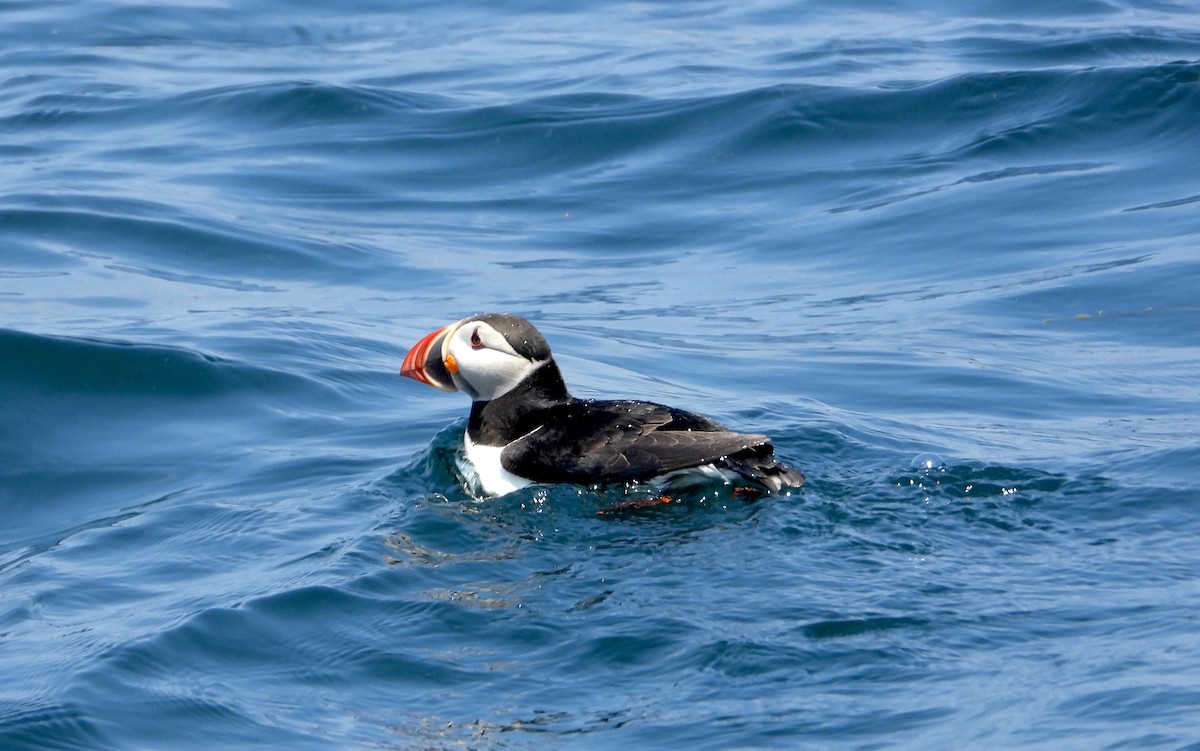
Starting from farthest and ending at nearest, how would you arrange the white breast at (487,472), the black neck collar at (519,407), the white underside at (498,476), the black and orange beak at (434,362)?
the black and orange beak at (434,362) < the black neck collar at (519,407) < the white breast at (487,472) < the white underside at (498,476)

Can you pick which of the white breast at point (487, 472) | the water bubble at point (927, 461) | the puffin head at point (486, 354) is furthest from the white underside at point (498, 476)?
the water bubble at point (927, 461)

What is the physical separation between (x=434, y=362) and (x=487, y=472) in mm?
590

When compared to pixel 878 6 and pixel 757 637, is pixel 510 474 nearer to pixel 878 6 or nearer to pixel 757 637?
pixel 757 637

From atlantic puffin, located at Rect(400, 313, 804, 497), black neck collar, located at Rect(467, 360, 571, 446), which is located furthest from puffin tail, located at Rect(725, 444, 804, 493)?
black neck collar, located at Rect(467, 360, 571, 446)

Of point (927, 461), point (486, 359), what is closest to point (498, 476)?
point (486, 359)

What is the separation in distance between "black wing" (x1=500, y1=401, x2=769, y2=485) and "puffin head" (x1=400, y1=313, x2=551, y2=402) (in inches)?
13.6

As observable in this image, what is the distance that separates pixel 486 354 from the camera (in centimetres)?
689

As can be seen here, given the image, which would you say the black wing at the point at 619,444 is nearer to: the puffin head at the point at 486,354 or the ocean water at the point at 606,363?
the ocean water at the point at 606,363

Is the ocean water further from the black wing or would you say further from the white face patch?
the white face patch

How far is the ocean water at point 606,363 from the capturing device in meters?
4.91

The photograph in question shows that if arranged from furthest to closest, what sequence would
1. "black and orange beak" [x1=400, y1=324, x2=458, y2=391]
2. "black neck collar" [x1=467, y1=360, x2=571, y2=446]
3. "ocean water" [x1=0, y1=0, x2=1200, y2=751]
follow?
"black and orange beak" [x1=400, y1=324, x2=458, y2=391]
"black neck collar" [x1=467, y1=360, x2=571, y2=446]
"ocean water" [x1=0, y1=0, x2=1200, y2=751]

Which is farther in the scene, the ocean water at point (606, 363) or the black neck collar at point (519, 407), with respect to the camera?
the black neck collar at point (519, 407)

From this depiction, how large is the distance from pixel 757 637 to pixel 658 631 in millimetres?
320

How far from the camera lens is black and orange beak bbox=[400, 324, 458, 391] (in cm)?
697
